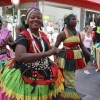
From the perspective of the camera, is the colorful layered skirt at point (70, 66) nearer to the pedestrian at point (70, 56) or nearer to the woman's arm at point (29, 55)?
the pedestrian at point (70, 56)

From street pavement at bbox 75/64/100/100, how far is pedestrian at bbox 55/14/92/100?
690mm

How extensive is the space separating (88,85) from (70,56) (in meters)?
1.86

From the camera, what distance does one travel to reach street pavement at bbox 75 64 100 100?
4559 mm

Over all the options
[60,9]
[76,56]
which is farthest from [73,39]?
[60,9]

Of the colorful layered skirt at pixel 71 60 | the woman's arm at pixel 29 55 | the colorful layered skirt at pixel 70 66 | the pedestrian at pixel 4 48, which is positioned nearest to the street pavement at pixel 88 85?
the colorful layered skirt at pixel 70 66

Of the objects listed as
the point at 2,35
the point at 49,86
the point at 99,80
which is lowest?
the point at 99,80

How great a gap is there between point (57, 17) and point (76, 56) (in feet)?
30.5

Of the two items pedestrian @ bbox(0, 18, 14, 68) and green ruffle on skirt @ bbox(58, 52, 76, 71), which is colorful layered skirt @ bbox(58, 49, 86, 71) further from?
pedestrian @ bbox(0, 18, 14, 68)

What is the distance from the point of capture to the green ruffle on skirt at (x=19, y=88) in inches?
86.4

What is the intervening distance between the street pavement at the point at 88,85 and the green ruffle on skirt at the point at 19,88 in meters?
2.32

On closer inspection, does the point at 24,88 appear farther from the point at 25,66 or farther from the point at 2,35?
the point at 2,35

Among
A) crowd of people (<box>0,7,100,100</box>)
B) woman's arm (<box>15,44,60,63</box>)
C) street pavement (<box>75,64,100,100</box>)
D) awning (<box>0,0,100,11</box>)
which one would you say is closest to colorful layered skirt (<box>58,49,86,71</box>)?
street pavement (<box>75,64,100,100</box>)

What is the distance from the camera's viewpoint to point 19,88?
220 centimetres

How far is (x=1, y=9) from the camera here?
12641 millimetres
